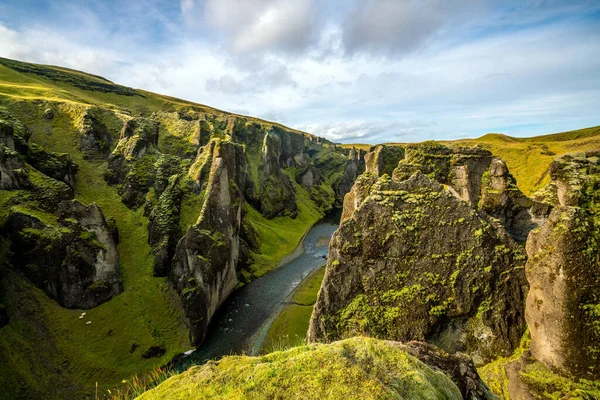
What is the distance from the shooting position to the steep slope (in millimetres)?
33375

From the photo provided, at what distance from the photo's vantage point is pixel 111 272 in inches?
1694

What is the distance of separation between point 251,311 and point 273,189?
217ft

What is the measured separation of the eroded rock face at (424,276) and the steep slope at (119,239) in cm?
2794

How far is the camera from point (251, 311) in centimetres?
5009

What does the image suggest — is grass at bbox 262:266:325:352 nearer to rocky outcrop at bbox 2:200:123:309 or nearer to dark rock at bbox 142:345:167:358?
dark rock at bbox 142:345:167:358

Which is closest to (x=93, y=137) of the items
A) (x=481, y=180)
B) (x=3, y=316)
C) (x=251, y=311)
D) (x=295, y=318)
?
(x=3, y=316)

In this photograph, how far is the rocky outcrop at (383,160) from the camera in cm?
7981

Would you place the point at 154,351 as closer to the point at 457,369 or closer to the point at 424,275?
the point at 424,275

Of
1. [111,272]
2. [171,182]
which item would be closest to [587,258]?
[111,272]

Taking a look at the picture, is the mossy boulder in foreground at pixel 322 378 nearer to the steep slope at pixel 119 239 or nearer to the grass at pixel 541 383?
the grass at pixel 541 383

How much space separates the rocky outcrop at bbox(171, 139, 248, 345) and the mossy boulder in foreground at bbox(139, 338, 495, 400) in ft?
127

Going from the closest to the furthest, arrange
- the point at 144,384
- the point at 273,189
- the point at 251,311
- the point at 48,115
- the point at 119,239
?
the point at 144,384 < the point at 119,239 < the point at 251,311 < the point at 48,115 < the point at 273,189

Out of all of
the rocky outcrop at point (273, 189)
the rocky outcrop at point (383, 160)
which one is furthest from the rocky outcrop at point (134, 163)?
the rocky outcrop at point (383, 160)

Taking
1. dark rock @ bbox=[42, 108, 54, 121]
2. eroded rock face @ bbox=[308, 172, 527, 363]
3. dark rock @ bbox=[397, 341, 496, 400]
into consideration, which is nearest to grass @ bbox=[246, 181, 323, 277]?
eroded rock face @ bbox=[308, 172, 527, 363]
